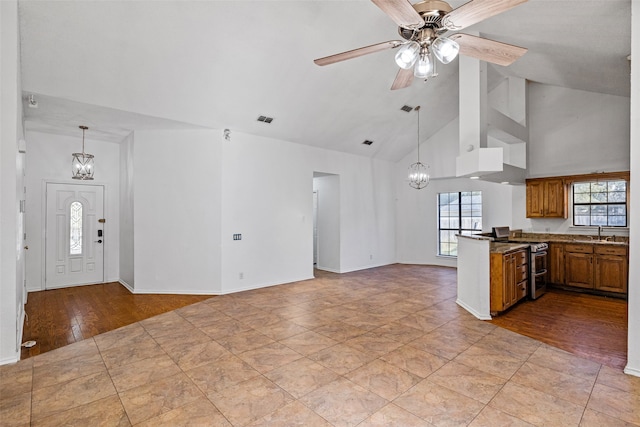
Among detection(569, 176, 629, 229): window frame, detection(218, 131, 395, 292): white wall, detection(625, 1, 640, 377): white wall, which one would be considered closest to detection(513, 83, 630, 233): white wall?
detection(569, 176, 629, 229): window frame

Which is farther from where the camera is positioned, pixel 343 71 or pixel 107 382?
pixel 343 71

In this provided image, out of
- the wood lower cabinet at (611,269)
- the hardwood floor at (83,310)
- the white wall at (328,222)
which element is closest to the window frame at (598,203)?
the wood lower cabinet at (611,269)

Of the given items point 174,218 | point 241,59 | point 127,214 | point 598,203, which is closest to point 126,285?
point 127,214

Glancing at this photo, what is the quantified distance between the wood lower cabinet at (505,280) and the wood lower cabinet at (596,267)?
1.65 m

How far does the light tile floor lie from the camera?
229 cm

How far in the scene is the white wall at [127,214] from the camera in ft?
19.4

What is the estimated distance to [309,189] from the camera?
7.13m

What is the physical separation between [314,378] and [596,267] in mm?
5516

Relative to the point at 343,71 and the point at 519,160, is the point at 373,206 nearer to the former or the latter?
the point at 519,160

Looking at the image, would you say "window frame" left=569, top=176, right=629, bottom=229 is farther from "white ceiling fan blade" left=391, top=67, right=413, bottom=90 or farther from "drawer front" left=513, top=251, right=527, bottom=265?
"white ceiling fan blade" left=391, top=67, right=413, bottom=90

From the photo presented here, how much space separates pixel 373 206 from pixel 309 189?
222 centimetres

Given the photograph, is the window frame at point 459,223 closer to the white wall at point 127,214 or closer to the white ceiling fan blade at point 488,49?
the white ceiling fan blade at point 488,49

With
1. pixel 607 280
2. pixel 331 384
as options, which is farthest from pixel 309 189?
pixel 607 280

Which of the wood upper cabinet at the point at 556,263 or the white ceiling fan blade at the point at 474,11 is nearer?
the white ceiling fan blade at the point at 474,11
